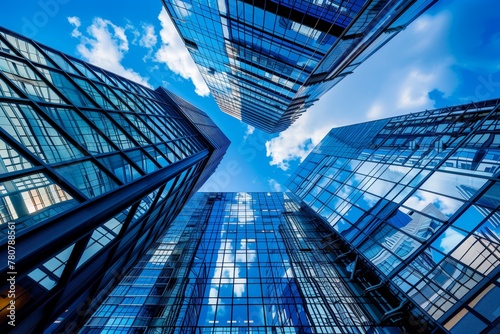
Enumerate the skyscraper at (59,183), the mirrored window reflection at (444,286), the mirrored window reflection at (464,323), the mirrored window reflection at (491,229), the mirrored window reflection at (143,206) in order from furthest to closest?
the mirrored window reflection at (143,206), the mirrored window reflection at (444,286), the mirrored window reflection at (491,229), the mirrored window reflection at (464,323), the skyscraper at (59,183)

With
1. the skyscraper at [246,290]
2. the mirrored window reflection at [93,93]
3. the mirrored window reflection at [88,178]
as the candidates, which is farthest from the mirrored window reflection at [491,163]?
the mirrored window reflection at [93,93]

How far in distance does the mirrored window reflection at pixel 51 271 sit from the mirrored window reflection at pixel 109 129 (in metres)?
4.77

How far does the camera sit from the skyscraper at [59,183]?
447 centimetres

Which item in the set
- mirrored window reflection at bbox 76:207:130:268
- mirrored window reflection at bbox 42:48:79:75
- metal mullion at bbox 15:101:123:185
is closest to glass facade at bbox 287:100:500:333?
mirrored window reflection at bbox 76:207:130:268

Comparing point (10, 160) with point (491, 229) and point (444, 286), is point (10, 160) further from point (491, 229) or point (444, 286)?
point (491, 229)

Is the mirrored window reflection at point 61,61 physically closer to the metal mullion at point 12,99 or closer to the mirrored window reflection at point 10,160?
the metal mullion at point 12,99

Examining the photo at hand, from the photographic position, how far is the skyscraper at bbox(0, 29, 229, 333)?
14.7 feet

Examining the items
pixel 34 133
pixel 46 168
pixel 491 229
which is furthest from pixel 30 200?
pixel 491 229

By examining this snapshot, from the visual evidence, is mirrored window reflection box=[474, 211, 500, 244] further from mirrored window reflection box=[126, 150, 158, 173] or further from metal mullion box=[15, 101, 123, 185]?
mirrored window reflection box=[126, 150, 158, 173]

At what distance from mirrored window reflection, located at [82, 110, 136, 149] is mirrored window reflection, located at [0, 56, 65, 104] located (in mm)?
1212

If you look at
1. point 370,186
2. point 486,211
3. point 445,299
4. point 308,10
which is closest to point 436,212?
point 486,211

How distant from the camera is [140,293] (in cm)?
1661

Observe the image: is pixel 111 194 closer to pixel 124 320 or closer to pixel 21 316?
pixel 21 316

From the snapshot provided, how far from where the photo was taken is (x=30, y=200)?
4.66 meters
